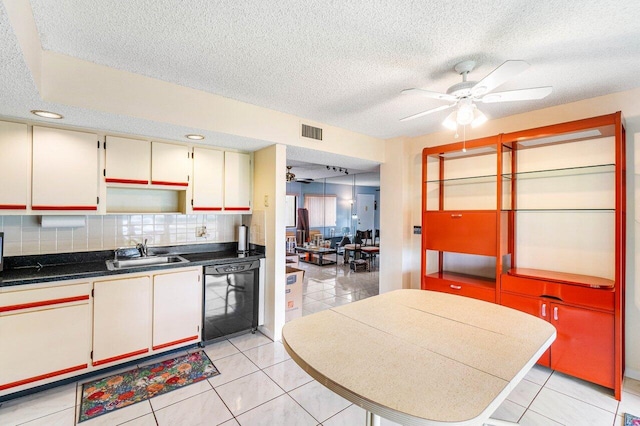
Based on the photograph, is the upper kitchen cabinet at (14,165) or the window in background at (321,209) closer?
the upper kitchen cabinet at (14,165)

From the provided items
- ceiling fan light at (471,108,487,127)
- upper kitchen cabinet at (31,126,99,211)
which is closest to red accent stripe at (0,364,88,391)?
upper kitchen cabinet at (31,126,99,211)

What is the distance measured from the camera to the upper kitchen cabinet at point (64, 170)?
2.48 m

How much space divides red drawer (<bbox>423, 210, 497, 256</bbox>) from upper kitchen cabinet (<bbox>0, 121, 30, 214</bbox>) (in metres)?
3.92

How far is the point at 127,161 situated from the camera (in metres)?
2.88

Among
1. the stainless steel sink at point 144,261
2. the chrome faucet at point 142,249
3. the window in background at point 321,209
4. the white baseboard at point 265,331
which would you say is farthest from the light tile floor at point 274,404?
the window in background at point 321,209

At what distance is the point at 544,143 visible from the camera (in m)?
2.99

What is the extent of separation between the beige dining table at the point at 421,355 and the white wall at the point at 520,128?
1.63 m

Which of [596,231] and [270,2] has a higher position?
[270,2]

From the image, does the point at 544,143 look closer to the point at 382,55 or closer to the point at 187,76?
the point at 382,55

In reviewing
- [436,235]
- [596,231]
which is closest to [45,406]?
[436,235]

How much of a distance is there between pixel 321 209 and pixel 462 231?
278 inches

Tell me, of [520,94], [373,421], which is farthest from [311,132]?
[373,421]

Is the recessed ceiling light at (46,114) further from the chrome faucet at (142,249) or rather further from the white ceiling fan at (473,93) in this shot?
the white ceiling fan at (473,93)

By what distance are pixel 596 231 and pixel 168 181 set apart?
13.9ft
